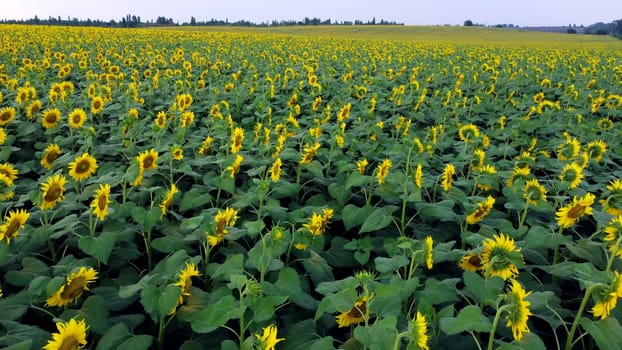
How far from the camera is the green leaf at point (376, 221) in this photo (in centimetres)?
269

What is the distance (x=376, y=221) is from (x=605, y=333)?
4.29 feet

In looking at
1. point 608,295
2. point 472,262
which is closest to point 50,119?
point 472,262

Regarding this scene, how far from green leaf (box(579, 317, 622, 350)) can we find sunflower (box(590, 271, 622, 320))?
0.16 ft

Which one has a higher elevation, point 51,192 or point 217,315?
point 51,192

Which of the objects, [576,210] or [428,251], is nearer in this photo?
[428,251]

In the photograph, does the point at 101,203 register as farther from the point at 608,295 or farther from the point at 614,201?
the point at 614,201

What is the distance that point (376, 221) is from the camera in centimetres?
275

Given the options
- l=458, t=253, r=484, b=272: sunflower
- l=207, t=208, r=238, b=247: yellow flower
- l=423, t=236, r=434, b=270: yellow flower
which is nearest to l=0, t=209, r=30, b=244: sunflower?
l=207, t=208, r=238, b=247: yellow flower

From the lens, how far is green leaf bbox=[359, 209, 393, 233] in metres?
2.69

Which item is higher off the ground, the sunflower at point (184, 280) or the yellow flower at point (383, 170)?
the yellow flower at point (383, 170)

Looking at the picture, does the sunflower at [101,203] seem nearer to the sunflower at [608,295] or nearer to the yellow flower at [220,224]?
the yellow flower at [220,224]

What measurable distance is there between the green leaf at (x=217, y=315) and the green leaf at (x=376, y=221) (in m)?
1.15

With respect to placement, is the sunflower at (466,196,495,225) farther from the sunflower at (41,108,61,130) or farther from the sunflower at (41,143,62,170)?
the sunflower at (41,108,61,130)

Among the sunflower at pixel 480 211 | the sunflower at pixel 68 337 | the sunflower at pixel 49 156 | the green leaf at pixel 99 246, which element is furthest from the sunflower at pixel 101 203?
the sunflower at pixel 480 211
